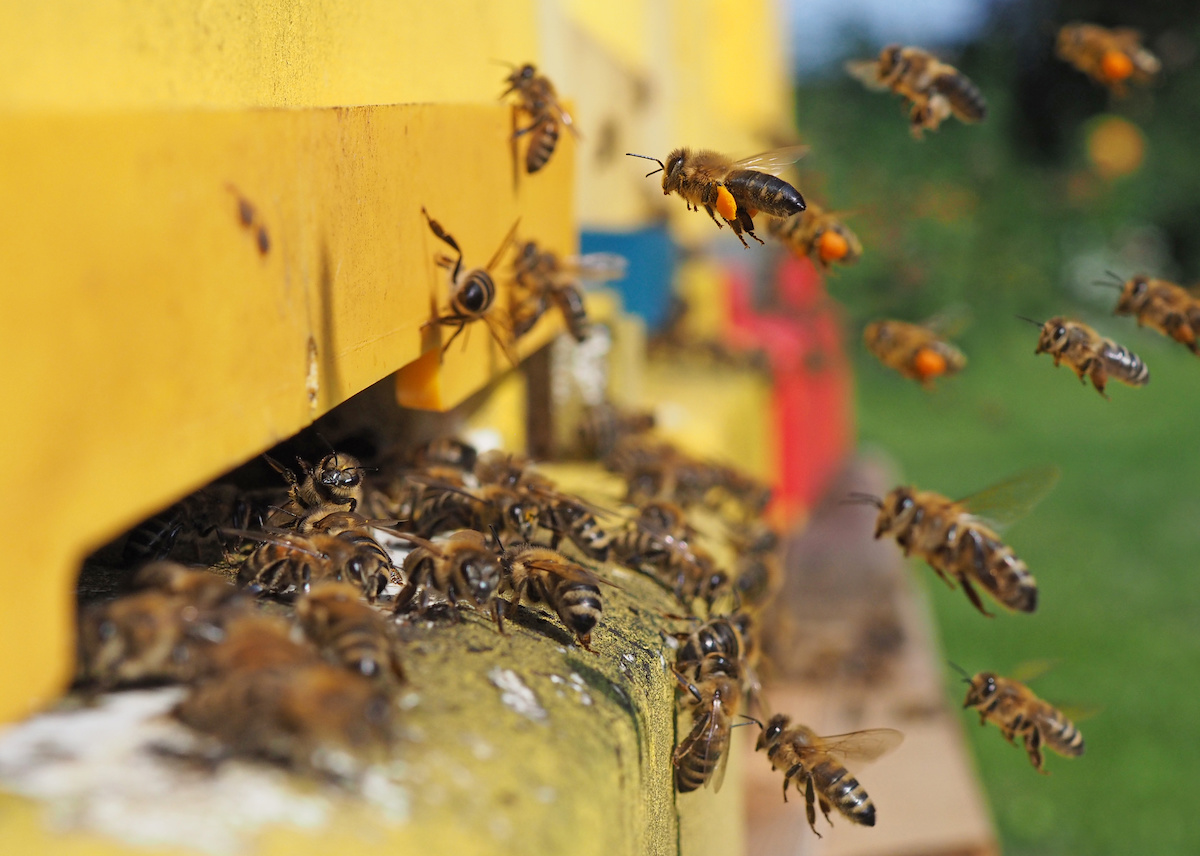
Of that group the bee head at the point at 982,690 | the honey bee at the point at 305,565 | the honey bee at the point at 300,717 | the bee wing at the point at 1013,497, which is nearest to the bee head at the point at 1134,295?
the bee wing at the point at 1013,497

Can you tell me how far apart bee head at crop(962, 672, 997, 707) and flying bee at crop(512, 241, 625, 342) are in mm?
1502

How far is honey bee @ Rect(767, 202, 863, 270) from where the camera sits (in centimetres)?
348

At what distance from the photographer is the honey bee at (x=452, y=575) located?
2.02 meters

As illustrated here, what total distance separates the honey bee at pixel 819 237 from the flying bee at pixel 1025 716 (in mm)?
1242

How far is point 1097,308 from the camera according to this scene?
68.6ft

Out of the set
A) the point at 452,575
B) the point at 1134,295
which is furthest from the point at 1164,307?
the point at 452,575

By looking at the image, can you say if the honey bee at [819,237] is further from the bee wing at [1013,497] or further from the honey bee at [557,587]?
the honey bee at [557,587]

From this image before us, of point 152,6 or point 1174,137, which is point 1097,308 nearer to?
point 1174,137

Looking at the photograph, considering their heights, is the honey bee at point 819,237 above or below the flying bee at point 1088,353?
above

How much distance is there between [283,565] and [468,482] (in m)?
1.08

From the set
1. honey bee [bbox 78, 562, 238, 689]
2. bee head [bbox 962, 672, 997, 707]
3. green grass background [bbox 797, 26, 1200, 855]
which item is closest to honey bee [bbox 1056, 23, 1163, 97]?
green grass background [bbox 797, 26, 1200, 855]

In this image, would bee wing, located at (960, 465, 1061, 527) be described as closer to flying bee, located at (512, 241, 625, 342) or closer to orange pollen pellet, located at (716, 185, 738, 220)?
orange pollen pellet, located at (716, 185, 738, 220)

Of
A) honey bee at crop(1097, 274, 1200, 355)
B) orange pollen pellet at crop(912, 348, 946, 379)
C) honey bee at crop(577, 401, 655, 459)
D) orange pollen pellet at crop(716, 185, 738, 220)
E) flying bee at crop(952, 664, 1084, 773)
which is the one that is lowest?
flying bee at crop(952, 664, 1084, 773)

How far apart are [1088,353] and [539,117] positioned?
5.29ft
